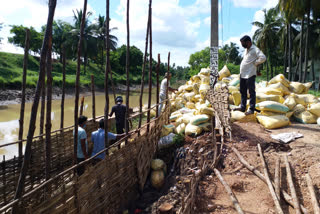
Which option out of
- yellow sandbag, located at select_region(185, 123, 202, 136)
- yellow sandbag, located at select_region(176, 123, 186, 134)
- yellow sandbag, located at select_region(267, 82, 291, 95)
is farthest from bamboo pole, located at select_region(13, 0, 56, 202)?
yellow sandbag, located at select_region(267, 82, 291, 95)

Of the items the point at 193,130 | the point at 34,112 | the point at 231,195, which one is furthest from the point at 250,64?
the point at 34,112

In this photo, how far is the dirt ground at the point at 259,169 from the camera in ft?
8.63

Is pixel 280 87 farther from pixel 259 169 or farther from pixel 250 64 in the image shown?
pixel 259 169

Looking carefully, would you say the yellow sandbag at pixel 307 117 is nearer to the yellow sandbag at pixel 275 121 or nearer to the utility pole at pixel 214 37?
the yellow sandbag at pixel 275 121

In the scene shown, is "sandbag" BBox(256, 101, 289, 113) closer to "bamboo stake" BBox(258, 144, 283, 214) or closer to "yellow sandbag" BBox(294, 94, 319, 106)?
"yellow sandbag" BBox(294, 94, 319, 106)

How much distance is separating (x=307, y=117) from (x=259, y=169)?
219 centimetres

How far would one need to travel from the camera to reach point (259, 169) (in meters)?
3.25

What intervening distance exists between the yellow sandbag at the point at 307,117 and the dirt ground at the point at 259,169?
28cm

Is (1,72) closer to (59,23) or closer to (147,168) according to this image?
(59,23)

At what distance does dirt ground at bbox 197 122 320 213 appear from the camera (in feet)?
8.63

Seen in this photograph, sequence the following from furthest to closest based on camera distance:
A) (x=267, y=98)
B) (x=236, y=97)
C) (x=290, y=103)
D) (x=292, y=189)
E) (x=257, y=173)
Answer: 1. (x=236, y=97)
2. (x=267, y=98)
3. (x=290, y=103)
4. (x=257, y=173)
5. (x=292, y=189)

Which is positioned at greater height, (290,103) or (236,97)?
(236,97)

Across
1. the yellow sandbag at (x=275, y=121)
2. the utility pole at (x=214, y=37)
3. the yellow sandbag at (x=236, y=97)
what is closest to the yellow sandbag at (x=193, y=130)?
the utility pole at (x=214, y=37)

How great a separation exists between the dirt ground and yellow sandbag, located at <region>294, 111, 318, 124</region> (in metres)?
0.28
